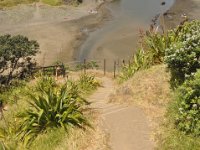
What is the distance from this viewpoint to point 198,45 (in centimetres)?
1365

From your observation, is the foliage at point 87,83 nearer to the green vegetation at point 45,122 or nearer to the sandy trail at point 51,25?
the green vegetation at point 45,122

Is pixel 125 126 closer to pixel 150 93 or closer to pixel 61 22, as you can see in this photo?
pixel 150 93

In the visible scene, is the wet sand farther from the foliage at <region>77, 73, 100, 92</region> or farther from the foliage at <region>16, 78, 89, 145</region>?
the foliage at <region>16, 78, 89, 145</region>

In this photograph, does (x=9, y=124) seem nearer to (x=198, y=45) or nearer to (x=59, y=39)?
(x=198, y=45)

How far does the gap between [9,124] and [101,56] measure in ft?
90.9

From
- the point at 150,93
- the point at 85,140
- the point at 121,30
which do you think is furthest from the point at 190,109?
the point at 121,30

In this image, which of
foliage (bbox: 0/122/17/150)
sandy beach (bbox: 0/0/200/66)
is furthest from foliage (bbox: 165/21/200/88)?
sandy beach (bbox: 0/0/200/66)

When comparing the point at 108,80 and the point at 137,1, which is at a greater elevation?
the point at 137,1

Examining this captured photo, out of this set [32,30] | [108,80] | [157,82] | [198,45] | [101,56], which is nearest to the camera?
[198,45]

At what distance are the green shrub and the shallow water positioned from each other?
2730cm

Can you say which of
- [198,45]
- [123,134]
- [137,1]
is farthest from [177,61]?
[137,1]

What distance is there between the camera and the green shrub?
11742 millimetres

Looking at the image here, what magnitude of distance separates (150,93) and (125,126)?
214cm

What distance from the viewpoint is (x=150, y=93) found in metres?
14.8
